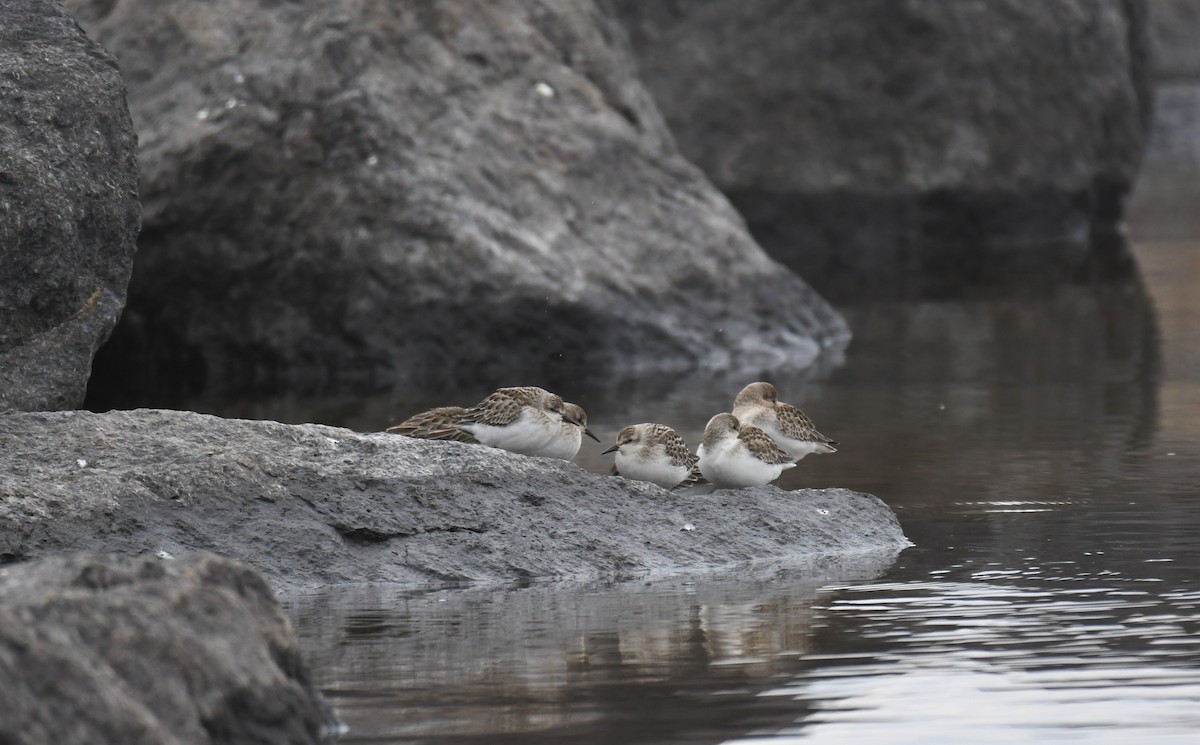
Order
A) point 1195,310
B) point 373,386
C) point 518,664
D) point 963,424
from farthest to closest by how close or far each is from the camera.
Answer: point 1195,310, point 373,386, point 963,424, point 518,664

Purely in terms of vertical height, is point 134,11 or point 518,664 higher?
point 134,11

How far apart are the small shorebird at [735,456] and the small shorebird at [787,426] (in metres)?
0.80

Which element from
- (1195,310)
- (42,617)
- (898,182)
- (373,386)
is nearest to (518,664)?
(42,617)

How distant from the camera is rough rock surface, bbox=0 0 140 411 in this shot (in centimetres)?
920

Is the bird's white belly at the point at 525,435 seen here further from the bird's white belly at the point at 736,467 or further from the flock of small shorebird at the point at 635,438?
the bird's white belly at the point at 736,467

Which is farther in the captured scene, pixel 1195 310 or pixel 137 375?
pixel 1195 310

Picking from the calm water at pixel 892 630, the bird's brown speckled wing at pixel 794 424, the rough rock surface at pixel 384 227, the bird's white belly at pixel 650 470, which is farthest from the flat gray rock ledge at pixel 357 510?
the rough rock surface at pixel 384 227

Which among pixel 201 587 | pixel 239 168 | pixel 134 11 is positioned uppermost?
pixel 134 11

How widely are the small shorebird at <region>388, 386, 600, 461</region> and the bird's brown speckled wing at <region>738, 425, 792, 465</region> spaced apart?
862 millimetres

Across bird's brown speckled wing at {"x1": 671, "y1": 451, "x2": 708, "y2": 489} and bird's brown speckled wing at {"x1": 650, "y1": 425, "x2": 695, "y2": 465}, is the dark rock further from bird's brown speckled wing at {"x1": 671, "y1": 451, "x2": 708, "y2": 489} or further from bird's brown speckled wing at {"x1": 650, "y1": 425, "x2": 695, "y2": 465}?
bird's brown speckled wing at {"x1": 650, "y1": 425, "x2": 695, "y2": 465}

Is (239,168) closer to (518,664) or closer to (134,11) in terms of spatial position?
(134,11)

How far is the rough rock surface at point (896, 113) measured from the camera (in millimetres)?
25906

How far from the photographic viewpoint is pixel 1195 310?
18875mm

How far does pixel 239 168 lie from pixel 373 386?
1941 millimetres
